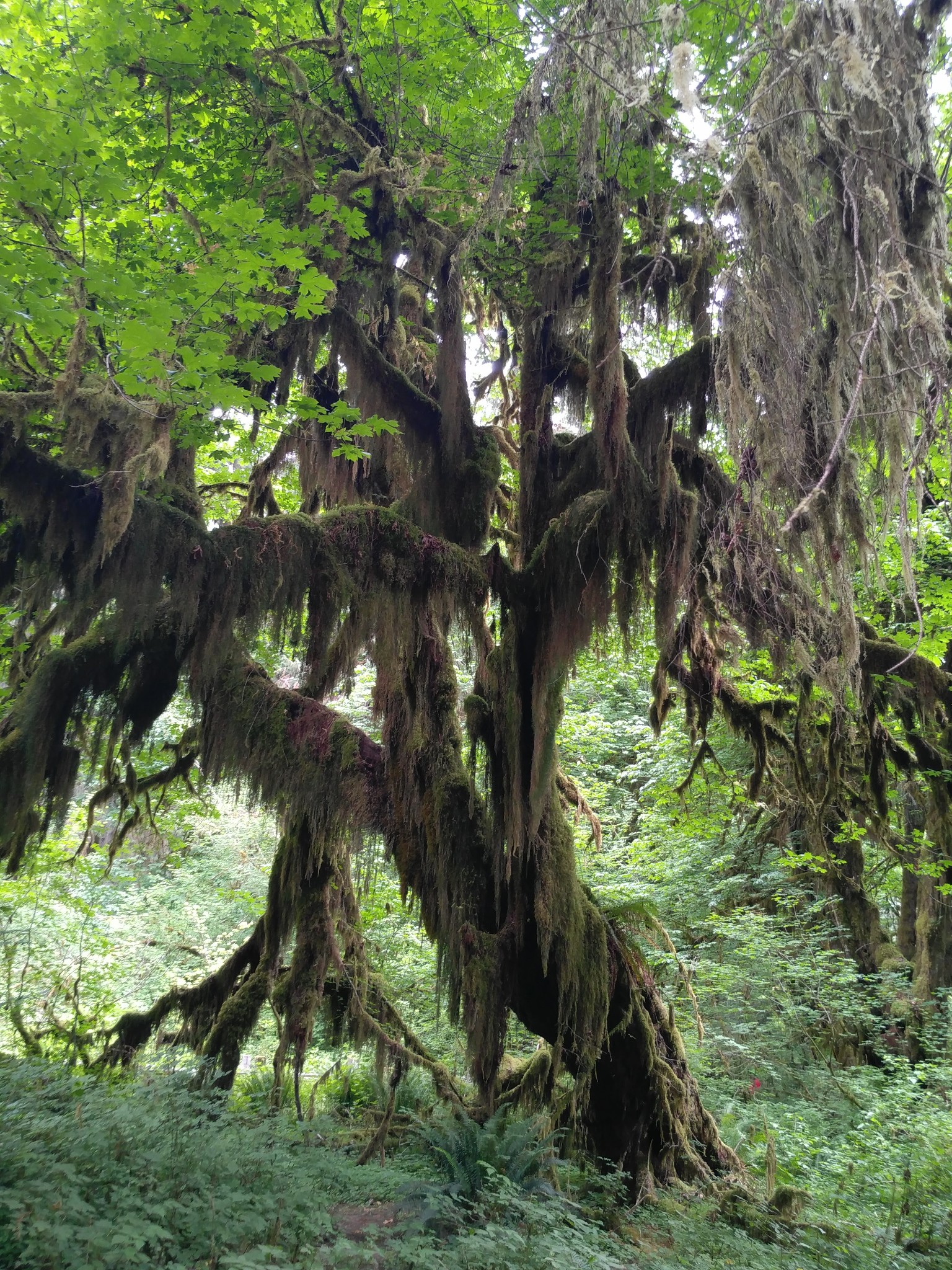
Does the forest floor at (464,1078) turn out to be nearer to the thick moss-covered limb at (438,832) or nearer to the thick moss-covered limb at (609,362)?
the thick moss-covered limb at (438,832)

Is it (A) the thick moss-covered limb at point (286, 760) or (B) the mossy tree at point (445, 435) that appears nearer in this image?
(B) the mossy tree at point (445, 435)

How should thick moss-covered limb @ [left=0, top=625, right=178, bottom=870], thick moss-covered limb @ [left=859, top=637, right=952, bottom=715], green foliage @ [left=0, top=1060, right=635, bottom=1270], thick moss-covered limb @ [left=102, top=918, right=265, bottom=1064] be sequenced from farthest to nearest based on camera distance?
thick moss-covered limb @ [left=102, top=918, right=265, bottom=1064], thick moss-covered limb @ [left=859, top=637, right=952, bottom=715], thick moss-covered limb @ [left=0, top=625, right=178, bottom=870], green foliage @ [left=0, top=1060, right=635, bottom=1270]

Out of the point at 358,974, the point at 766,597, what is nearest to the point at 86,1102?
the point at 358,974

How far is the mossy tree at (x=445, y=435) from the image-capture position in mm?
2816

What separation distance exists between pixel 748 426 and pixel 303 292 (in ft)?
9.96

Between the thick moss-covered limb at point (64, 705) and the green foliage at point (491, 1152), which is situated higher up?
the thick moss-covered limb at point (64, 705)

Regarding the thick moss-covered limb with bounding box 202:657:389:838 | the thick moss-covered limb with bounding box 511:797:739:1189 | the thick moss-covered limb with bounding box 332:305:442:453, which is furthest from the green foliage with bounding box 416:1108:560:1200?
the thick moss-covered limb with bounding box 332:305:442:453

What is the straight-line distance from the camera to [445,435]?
593 cm

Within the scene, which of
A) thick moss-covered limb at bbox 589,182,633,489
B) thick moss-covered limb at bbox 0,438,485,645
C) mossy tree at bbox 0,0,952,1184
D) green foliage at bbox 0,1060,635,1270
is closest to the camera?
mossy tree at bbox 0,0,952,1184

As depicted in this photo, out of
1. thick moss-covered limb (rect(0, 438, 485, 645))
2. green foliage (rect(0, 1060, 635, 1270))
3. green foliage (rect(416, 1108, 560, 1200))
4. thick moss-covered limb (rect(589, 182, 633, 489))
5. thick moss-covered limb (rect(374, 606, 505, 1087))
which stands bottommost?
green foliage (rect(416, 1108, 560, 1200))

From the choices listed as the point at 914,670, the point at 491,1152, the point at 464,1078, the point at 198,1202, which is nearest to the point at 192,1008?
the point at 491,1152

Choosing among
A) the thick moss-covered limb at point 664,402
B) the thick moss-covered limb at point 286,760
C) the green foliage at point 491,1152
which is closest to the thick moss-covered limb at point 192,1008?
the green foliage at point 491,1152

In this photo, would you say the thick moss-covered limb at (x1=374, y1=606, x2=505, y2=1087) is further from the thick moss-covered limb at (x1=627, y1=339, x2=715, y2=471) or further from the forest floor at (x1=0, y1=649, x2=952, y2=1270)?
the thick moss-covered limb at (x1=627, y1=339, x2=715, y2=471)

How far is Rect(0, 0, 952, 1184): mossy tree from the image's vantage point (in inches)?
111
